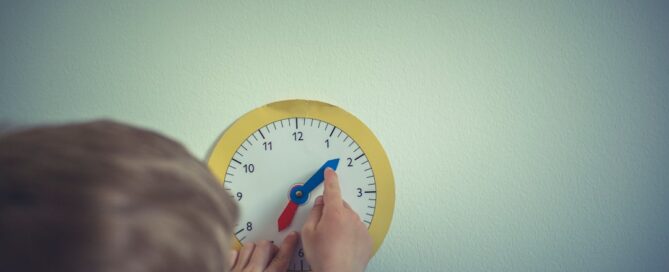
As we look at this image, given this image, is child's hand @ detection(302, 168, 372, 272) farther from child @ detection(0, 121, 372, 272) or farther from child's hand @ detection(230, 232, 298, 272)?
child @ detection(0, 121, 372, 272)

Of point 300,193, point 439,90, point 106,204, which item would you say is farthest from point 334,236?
point 106,204

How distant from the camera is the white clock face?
2.13 feet

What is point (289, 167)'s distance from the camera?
65cm

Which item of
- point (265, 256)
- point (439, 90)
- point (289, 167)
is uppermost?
point (439, 90)

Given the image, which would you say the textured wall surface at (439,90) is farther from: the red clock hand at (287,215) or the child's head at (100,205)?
the child's head at (100,205)

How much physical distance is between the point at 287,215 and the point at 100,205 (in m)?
0.38

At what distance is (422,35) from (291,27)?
195mm

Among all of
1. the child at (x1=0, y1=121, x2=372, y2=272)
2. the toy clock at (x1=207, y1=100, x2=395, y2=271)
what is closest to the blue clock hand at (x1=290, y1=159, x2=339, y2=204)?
the toy clock at (x1=207, y1=100, x2=395, y2=271)

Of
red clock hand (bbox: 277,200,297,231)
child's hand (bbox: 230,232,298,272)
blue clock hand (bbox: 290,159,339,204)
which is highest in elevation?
blue clock hand (bbox: 290,159,339,204)

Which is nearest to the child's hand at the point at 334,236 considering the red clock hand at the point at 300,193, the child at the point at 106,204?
the red clock hand at the point at 300,193

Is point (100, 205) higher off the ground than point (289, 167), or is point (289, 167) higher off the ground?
point (289, 167)

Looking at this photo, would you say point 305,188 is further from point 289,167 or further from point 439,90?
point 439,90

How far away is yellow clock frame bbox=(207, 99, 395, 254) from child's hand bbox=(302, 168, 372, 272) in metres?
0.04

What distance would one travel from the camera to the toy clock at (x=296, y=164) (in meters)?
0.65
